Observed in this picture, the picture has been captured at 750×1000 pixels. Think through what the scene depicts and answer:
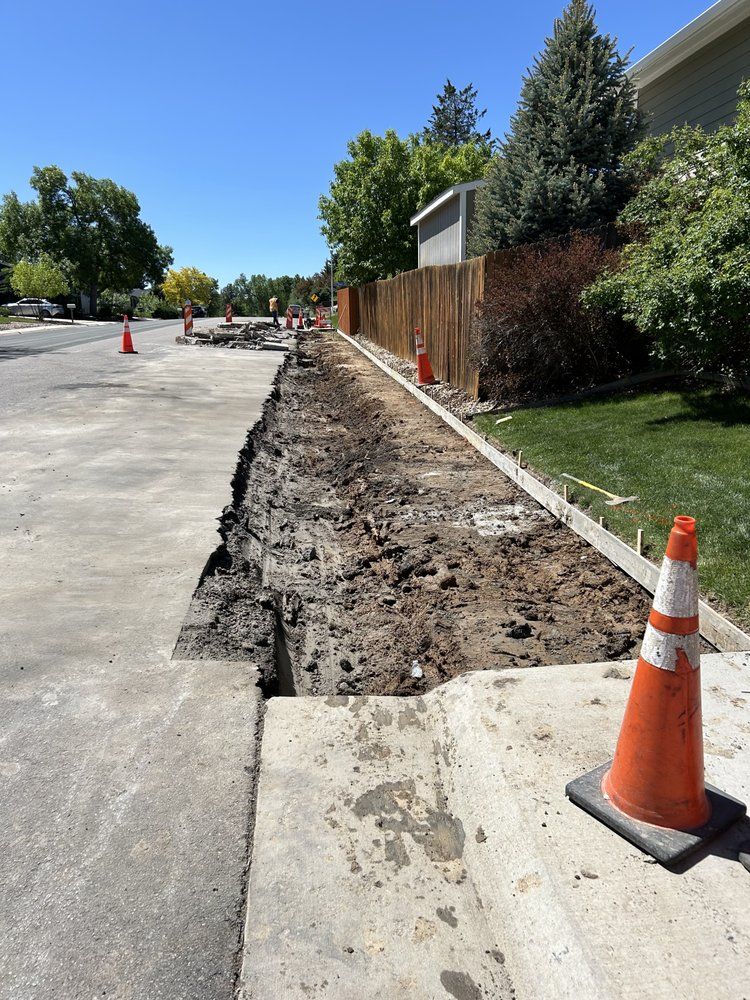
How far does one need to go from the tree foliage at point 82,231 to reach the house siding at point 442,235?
5524cm

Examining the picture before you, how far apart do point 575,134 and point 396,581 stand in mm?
9989

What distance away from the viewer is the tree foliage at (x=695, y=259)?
21.8ft

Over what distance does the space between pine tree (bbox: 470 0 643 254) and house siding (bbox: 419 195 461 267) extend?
7.43m

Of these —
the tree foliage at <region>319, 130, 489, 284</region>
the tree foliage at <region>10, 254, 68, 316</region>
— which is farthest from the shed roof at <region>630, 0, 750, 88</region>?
the tree foliage at <region>10, 254, 68, 316</region>

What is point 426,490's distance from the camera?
23.6ft

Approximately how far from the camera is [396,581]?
5371 millimetres

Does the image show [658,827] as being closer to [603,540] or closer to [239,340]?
[603,540]

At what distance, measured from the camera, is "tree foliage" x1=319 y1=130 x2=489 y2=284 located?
1367 inches

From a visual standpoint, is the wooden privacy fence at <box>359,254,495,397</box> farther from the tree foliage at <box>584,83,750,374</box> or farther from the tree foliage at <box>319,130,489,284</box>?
the tree foliage at <box>319,130,489,284</box>

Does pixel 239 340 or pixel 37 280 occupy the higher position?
pixel 37 280

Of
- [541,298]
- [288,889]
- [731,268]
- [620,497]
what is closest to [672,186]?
[541,298]

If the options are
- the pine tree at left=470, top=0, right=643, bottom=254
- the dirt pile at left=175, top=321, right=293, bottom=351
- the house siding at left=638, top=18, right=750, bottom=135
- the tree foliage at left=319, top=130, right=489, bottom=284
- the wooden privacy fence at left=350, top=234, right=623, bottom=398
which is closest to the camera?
the wooden privacy fence at left=350, top=234, right=623, bottom=398

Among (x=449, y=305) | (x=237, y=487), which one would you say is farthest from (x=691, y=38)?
(x=237, y=487)

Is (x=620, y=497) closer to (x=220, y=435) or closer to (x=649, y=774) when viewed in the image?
(x=649, y=774)
